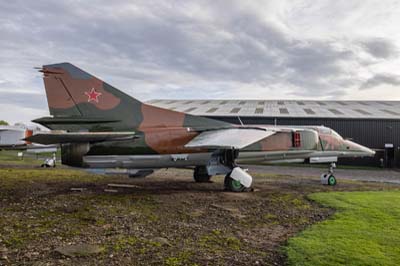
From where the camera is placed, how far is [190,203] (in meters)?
9.48

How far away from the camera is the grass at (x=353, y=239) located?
498 centimetres

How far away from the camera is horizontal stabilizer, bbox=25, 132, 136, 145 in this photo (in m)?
9.50

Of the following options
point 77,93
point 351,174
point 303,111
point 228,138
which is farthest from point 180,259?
point 303,111

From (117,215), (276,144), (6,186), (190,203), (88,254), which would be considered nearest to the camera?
(88,254)

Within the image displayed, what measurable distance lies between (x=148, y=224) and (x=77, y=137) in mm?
4686

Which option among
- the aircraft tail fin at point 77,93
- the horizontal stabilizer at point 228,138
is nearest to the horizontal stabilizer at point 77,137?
the aircraft tail fin at point 77,93

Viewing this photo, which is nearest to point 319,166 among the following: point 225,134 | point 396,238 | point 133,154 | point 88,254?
point 225,134

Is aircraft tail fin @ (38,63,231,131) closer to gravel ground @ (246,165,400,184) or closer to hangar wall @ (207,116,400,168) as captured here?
gravel ground @ (246,165,400,184)

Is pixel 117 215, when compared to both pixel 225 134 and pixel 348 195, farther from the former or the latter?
pixel 348 195

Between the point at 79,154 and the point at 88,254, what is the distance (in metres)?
6.29

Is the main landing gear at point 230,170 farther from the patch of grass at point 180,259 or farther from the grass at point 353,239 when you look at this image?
the patch of grass at point 180,259

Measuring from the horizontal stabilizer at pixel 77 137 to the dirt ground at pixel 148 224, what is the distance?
66.7 inches

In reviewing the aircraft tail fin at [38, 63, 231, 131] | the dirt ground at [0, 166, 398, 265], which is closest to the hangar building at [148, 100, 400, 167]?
the aircraft tail fin at [38, 63, 231, 131]

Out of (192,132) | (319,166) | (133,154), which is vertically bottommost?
(319,166)
